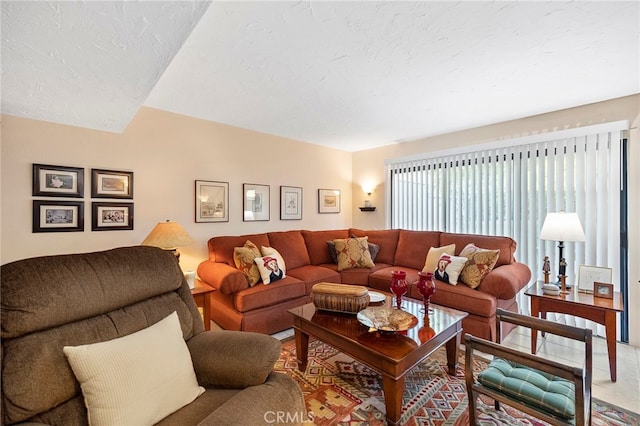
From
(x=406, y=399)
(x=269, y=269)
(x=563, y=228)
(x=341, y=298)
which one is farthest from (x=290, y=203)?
(x=563, y=228)

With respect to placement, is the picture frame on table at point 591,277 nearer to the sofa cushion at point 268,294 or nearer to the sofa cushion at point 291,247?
the sofa cushion at point 268,294

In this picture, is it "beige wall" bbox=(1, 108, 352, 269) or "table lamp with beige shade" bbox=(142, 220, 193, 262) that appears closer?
"beige wall" bbox=(1, 108, 352, 269)

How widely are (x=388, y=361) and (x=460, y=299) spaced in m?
1.48

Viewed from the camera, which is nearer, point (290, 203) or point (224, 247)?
point (224, 247)

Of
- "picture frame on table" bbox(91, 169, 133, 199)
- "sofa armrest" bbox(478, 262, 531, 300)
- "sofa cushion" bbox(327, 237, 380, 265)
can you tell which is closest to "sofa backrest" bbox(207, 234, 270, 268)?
"picture frame on table" bbox(91, 169, 133, 199)

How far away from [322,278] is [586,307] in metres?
2.34

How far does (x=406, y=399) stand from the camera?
1.85 meters

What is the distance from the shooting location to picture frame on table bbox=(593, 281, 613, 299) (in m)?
2.27

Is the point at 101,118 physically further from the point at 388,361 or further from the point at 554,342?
the point at 554,342

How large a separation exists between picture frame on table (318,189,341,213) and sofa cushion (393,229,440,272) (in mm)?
1309

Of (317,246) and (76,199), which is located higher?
(76,199)

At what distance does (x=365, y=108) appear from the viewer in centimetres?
296

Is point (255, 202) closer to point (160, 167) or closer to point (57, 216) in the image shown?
point (160, 167)

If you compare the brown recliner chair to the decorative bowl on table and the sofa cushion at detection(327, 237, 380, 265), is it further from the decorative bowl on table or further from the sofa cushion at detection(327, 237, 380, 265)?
the sofa cushion at detection(327, 237, 380, 265)
